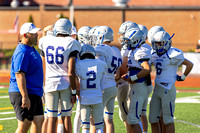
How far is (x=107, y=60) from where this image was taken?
729 cm

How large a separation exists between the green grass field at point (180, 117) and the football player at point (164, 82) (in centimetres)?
195

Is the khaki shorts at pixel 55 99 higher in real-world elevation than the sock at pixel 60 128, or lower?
higher

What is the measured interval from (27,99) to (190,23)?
121 feet

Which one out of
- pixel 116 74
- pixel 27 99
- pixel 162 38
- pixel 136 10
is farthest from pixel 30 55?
pixel 136 10

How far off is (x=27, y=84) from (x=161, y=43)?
246 cm

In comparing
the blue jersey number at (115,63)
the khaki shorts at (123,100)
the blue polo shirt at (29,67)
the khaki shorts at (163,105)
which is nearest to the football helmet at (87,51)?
the blue jersey number at (115,63)

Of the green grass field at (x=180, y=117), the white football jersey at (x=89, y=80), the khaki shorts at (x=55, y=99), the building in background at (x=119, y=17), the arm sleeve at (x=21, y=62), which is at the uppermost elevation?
the building in background at (x=119, y=17)

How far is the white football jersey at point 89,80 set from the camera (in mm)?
6859

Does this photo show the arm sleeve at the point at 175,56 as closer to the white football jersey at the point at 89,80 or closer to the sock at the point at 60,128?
the white football jersey at the point at 89,80

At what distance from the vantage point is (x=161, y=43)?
7508mm

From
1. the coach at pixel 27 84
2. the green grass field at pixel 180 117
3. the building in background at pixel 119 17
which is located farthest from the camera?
the building in background at pixel 119 17

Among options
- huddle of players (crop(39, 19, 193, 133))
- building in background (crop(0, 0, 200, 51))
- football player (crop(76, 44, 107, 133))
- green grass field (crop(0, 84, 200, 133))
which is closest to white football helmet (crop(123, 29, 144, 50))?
huddle of players (crop(39, 19, 193, 133))

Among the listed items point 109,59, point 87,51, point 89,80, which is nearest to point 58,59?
point 87,51

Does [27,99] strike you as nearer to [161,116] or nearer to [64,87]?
[64,87]
